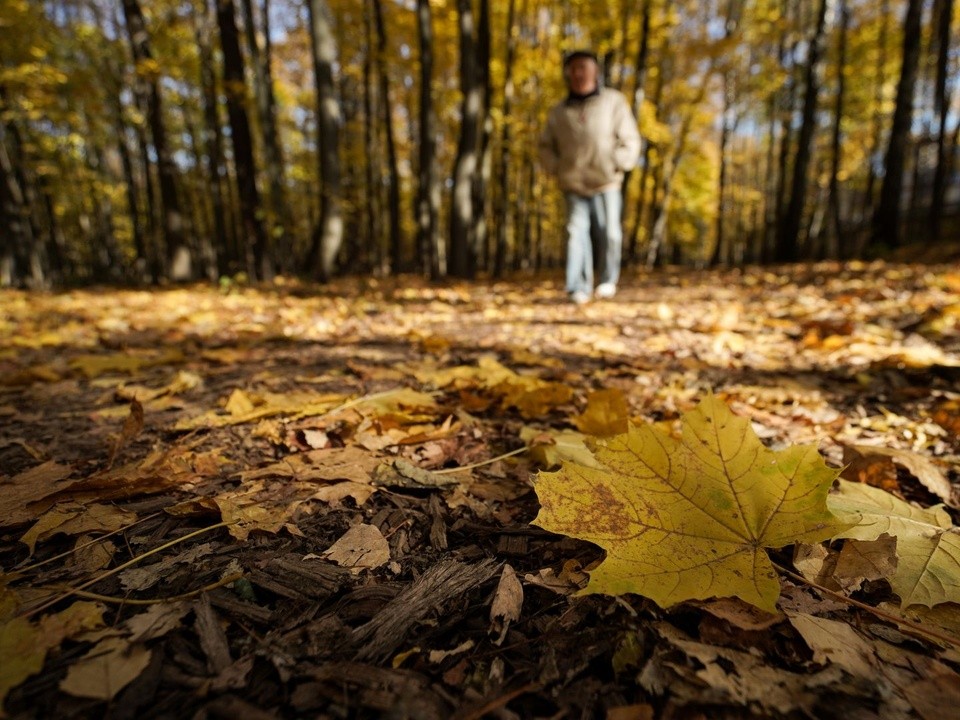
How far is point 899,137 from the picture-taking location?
335 inches

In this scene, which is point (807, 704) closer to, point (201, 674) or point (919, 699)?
point (919, 699)

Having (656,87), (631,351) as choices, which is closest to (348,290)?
(631,351)

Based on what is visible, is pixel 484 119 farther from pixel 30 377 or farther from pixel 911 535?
pixel 911 535

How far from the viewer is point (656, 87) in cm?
1430

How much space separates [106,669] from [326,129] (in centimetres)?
787

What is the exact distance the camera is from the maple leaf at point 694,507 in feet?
2.59

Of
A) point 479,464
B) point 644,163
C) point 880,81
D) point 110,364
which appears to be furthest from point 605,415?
point 880,81

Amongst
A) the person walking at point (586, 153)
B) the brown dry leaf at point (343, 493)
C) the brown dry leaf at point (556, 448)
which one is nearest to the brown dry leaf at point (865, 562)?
the brown dry leaf at point (556, 448)

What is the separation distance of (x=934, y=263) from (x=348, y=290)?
7.98m

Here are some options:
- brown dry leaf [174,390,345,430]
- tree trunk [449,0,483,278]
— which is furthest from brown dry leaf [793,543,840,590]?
tree trunk [449,0,483,278]

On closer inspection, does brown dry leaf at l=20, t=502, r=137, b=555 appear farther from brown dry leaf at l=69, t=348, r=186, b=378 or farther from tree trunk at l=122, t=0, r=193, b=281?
tree trunk at l=122, t=0, r=193, b=281

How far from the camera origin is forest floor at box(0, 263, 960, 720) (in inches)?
26.5

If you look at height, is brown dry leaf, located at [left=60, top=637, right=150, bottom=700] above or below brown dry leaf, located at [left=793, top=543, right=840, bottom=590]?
above

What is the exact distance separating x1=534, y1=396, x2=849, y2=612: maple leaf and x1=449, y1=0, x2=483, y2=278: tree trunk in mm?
8510
